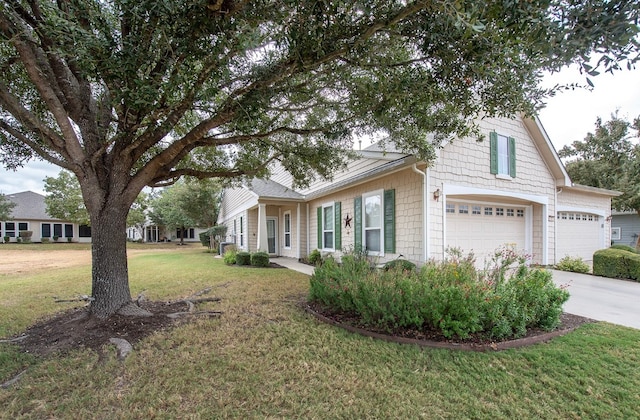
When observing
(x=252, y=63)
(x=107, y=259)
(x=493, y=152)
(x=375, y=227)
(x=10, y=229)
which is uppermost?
(x=252, y=63)

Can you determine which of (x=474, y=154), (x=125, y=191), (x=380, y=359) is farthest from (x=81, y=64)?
(x=474, y=154)

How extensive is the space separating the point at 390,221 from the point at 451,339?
16.4 feet

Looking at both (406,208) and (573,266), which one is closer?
(406,208)

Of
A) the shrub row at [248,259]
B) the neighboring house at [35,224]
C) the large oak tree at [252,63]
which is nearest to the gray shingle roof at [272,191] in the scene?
the shrub row at [248,259]

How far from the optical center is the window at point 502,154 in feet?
29.7

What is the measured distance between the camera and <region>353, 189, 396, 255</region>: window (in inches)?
344

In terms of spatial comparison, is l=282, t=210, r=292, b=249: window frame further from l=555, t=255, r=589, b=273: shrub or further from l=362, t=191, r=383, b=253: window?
Result: l=555, t=255, r=589, b=273: shrub

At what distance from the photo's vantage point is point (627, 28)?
2.14m

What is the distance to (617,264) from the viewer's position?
8625 mm

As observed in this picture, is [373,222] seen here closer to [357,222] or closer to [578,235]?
[357,222]

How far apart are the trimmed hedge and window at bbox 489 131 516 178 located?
3455 millimetres

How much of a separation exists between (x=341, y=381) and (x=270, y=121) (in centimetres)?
457

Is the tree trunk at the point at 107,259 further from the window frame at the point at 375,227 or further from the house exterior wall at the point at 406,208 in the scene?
the house exterior wall at the point at 406,208

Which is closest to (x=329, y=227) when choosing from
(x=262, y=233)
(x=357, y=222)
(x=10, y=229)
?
(x=357, y=222)
